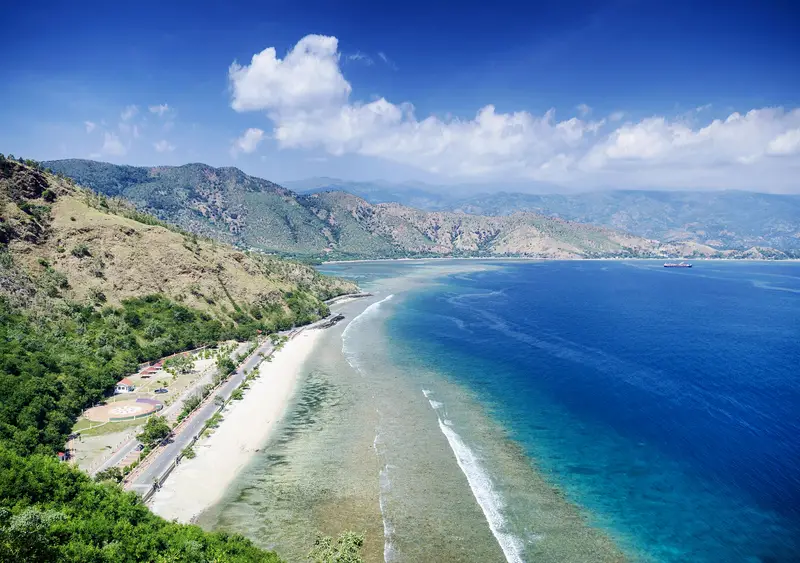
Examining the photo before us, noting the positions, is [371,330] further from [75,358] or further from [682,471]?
[682,471]

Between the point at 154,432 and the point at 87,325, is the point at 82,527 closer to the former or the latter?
the point at 154,432

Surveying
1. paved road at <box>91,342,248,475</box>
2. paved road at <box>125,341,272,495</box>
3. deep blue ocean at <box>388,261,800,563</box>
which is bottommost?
deep blue ocean at <box>388,261,800,563</box>

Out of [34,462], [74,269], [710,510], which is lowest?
[710,510]

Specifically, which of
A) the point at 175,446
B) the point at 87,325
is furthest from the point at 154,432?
the point at 87,325

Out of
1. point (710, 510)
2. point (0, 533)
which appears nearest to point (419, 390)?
point (710, 510)

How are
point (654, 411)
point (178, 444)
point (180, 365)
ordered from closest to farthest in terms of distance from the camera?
point (178, 444) → point (654, 411) → point (180, 365)

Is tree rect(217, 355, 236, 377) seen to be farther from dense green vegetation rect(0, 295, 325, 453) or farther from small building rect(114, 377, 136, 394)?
dense green vegetation rect(0, 295, 325, 453)

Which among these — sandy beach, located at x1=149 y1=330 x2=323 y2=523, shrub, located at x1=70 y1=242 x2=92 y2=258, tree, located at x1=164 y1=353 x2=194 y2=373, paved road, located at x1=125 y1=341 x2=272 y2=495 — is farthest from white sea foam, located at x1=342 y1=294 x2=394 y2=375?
shrub, located at x1=70 y1=242 x2=92 y2=258
